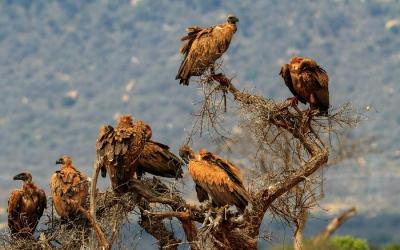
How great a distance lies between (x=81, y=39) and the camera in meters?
174

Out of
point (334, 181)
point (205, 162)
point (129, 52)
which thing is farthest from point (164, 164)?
point (129, 52)

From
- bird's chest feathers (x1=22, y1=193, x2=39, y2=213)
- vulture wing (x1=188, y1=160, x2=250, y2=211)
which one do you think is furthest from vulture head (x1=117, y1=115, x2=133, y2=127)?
bird's chest feathers (x1=22, y1=193, x2=39, y2=213)

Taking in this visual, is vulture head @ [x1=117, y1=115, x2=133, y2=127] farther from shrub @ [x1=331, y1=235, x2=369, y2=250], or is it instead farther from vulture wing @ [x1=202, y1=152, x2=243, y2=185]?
shrub @ [x1=331, y1=235, x2=369, y2=250]

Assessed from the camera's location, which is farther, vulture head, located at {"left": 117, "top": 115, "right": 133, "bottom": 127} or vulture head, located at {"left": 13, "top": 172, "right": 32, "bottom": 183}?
vulture head, located at {"left": 13, "top": 172, "right": 32, "bottom": 183}

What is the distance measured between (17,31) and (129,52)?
18127 mm

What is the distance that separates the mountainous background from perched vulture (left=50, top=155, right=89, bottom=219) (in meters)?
95.6

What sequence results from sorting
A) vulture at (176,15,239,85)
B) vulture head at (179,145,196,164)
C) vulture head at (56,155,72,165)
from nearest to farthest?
vulture head at (179,145,196,164)
vulture head at (56,155,72,165)
vulture at (176,15,239,85)

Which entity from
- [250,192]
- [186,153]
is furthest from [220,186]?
[250,192]

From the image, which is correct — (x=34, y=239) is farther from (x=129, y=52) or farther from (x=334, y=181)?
(x=129, y=52)

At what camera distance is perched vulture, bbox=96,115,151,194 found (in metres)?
16.3

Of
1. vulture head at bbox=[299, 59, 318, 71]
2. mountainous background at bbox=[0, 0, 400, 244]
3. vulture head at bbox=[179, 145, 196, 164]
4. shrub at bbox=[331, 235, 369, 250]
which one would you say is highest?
mountainous background at bbox=[0, 0, 400, 244]

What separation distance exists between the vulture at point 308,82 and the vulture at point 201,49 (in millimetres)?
1096

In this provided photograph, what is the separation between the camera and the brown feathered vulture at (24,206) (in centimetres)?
1762

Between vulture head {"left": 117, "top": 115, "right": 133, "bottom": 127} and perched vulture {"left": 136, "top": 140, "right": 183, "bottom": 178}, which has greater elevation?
vulture head {"left": 117, "top": 115, "right": 133, "bottom": 127}
